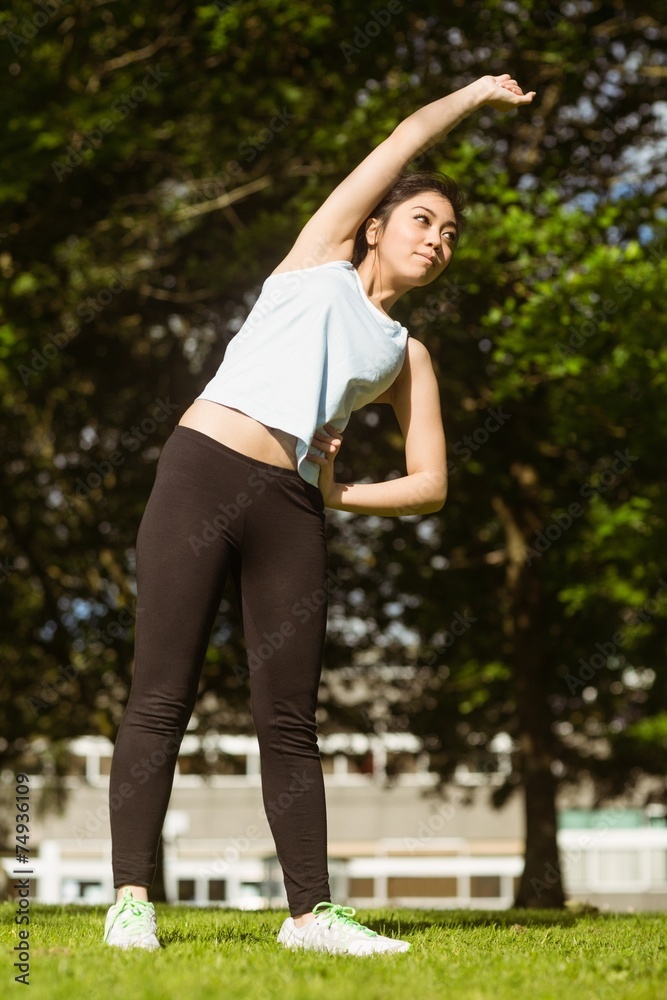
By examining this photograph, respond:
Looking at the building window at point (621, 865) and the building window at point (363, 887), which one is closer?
the building window at point (363, 887)

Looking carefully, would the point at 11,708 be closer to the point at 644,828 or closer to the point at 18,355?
the point at 18,355

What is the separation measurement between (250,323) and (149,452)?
12.2 meters

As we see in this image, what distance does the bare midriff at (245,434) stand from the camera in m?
3.62

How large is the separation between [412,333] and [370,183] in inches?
344

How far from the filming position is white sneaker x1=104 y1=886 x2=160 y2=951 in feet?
11.0

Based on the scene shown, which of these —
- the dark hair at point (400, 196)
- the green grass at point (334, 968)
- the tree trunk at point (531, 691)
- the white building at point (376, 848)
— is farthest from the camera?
the white building at point (376, 848)

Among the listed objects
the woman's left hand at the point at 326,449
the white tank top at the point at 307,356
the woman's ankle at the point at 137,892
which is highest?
the white tank top at the point at 307,356

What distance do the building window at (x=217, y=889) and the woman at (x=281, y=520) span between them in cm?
3673

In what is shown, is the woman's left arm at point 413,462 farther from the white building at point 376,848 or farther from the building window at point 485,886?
the building window at point 485,886

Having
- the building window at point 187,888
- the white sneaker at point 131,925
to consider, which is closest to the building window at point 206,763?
the white sneaker at point 131,925

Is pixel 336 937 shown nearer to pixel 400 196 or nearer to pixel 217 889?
pixel 400 196

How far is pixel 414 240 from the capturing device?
3.84 m

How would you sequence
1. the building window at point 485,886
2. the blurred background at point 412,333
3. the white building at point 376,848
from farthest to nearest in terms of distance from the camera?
the white building at point 376,848
the building window at point 485,886
the blurred background at point 412,333

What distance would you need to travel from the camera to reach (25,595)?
1747cm
